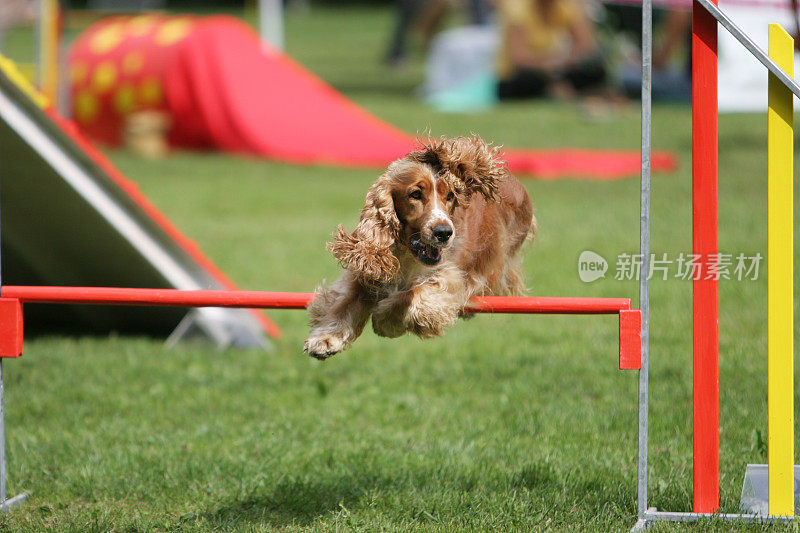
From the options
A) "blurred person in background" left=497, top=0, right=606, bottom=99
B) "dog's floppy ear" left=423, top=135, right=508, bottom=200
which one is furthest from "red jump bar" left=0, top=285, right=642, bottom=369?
"blurred person in background" left=497, top=0, right=606, bottom=99

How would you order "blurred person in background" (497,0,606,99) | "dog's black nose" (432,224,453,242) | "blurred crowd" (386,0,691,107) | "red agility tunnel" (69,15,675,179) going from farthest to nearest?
"blurred person in background" (497,0,606,99)
"blurred crowd" (386,0,691,107)
"red agility tunnel" (69,15,675,179)
"dog's black nose" (432,224,453,242)

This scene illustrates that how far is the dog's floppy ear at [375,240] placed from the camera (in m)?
3.58

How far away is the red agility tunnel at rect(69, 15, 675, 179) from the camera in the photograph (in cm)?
1441

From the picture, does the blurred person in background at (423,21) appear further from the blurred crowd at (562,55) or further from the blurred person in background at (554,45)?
the blurred person in background at (554,45)

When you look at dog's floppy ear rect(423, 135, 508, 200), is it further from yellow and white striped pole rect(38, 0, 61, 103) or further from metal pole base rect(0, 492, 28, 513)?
yellow and white striped pole rect(38, 0, 61, 103)

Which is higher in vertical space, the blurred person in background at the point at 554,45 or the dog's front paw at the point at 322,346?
the blurred person in background at the point at 554,45

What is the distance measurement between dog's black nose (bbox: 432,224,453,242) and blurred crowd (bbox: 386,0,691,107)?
1472 centimetres

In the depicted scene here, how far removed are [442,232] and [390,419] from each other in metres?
2.18

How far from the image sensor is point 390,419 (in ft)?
17.7

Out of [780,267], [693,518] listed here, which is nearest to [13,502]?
[693,518]

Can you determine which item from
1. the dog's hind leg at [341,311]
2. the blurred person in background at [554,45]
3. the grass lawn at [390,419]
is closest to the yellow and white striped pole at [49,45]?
the grass lawn at [390,419]

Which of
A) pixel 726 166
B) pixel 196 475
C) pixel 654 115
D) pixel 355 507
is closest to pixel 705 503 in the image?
pixel 355 507

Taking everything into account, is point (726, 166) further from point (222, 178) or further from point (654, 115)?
point (222, 178)

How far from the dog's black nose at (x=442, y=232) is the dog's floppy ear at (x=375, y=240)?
8.4 inches
